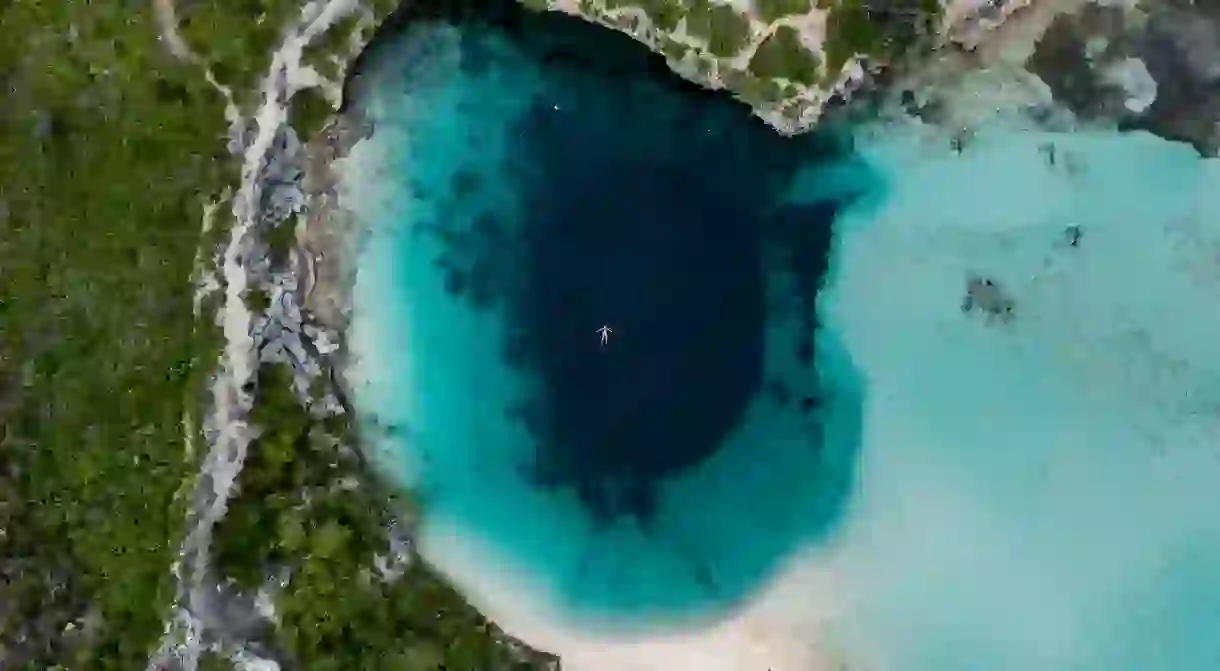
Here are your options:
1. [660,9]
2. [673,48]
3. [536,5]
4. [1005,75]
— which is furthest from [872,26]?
[536,5]

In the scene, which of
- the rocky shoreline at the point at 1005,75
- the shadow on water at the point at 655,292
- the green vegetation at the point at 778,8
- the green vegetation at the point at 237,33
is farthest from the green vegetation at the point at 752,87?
the green vegetation at the point at 237,33

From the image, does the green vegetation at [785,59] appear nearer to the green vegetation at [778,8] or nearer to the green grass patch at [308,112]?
the green vegetation at [778,8]

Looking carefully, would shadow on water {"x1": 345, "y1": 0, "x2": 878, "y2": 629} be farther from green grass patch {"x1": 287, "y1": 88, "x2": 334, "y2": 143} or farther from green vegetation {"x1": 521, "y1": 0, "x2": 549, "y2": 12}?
green grass patch {"x1": 287, "y1": 88, "x2": 334, "y2": 143}

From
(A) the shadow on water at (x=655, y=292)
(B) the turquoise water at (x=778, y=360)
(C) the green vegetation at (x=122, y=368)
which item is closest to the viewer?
(C) the green vegetation at (x=122, y=368)

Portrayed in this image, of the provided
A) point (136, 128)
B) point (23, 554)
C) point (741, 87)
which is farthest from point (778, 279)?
point (23, 554)

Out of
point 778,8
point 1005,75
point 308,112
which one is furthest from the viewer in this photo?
point 1005,75

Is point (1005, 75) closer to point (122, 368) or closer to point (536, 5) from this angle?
point (536, 5)

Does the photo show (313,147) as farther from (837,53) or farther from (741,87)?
(837,53)
